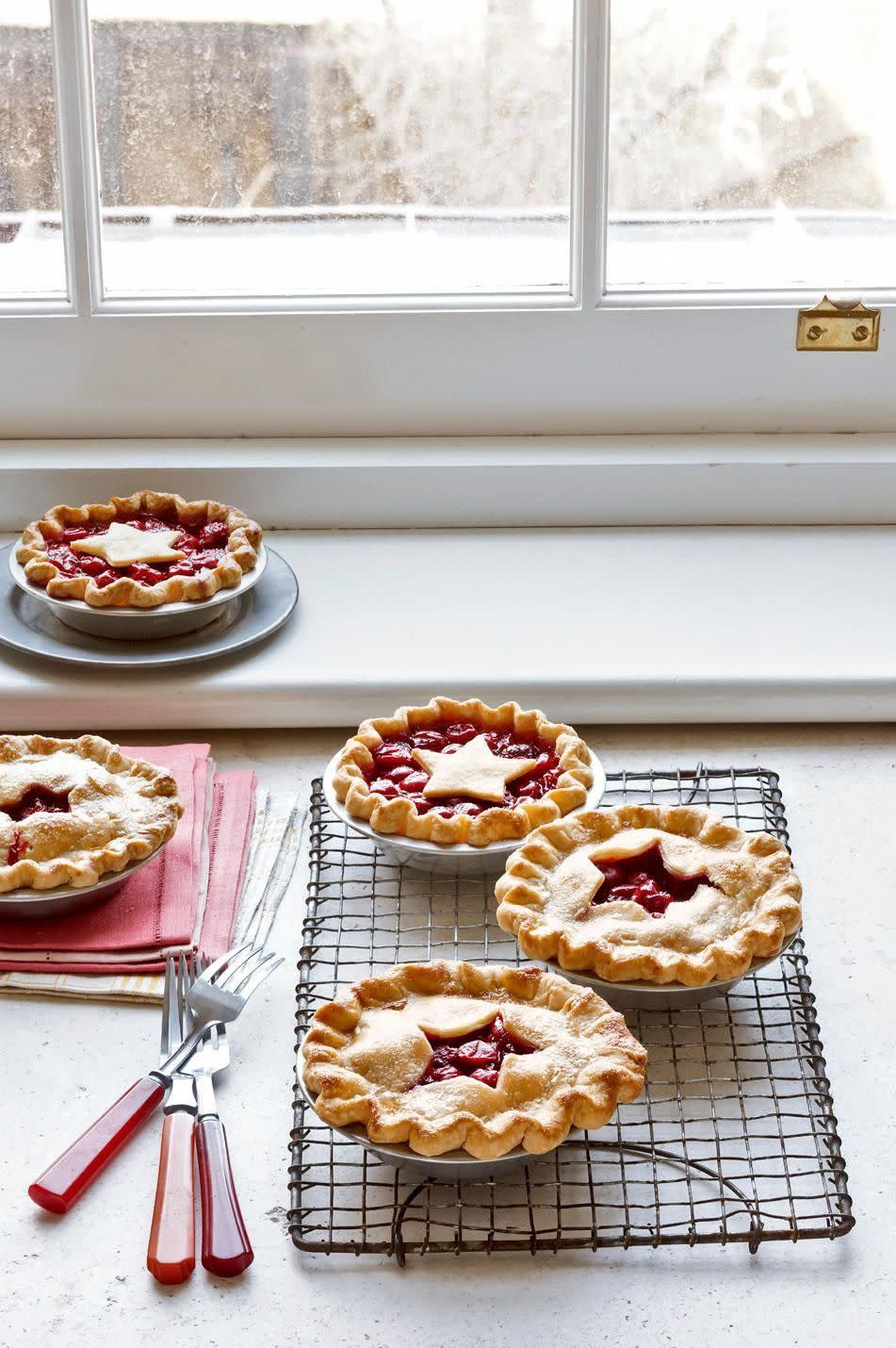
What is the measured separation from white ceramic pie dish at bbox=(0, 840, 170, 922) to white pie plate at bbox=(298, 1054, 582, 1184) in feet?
1.15

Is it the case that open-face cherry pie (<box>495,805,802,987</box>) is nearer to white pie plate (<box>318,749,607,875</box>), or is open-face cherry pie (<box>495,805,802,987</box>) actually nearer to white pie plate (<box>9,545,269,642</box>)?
white pie plate (<box>318,749,607,875</box>)

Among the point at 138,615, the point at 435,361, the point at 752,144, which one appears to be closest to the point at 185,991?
the point at 138,615

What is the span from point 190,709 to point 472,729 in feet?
1.19

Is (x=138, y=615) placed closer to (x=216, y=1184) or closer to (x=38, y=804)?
(x=38, y=804)

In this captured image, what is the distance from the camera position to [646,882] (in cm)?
137

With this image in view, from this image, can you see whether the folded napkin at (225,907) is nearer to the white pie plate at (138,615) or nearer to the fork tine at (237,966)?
the fork tine at (237,966)

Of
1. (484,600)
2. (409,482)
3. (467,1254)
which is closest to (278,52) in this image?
(409,482)

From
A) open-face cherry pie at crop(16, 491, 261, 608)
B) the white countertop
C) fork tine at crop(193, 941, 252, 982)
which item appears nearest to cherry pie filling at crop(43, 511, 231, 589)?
open-face cherry pie at crop(16, 491, 261, 608)

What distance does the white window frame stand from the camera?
7.42 ft

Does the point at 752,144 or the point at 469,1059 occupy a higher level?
the point at 752,144

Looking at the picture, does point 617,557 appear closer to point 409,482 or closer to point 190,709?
point 409,482

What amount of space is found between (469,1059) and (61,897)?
43cm

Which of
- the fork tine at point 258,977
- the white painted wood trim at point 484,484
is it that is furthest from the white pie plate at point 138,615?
the fork tine at point 258,977

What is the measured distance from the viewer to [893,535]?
222 cm
